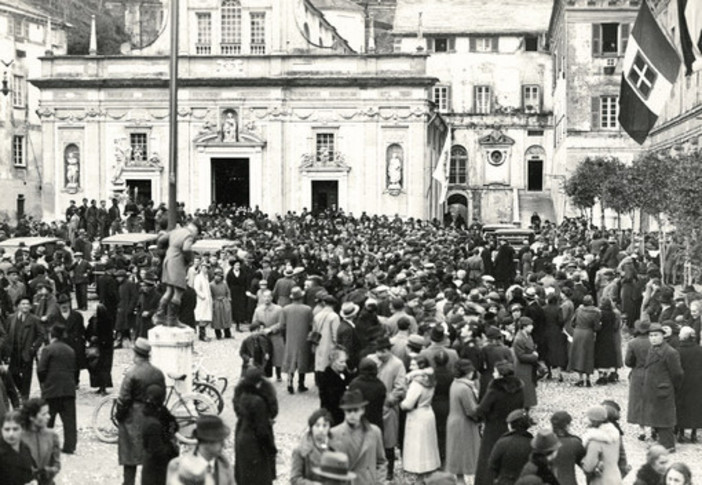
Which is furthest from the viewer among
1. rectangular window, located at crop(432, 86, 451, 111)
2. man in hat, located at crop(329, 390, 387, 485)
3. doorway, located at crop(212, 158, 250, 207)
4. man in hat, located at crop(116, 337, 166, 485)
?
rectangular window, located at crop(432, 86, 451, 111)

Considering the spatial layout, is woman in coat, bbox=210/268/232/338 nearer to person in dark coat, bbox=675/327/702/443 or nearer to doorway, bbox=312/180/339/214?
person in dark coat, bbox=675/327/702/443

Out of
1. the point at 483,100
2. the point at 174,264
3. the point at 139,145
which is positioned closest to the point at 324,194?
the point at 139,145

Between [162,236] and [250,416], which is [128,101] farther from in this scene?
[250,416]

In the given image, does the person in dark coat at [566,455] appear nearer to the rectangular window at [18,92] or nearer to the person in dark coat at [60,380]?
the person in dark coat at [60,380]

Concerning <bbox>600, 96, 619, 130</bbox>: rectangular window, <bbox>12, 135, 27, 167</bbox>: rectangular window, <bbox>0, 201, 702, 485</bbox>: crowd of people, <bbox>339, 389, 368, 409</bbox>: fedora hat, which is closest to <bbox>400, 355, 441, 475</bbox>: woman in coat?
<bbox>0, 201, 702, 485</bbox>: crowd of people

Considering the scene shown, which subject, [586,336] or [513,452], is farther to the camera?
[586,336]

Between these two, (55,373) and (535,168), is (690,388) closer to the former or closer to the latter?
(55,373)

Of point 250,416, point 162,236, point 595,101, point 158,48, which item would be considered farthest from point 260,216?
point 250,416

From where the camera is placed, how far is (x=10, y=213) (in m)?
61.3

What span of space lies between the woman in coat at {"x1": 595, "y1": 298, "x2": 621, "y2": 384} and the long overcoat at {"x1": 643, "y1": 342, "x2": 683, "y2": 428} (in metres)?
4.49

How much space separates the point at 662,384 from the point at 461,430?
3661 millimetres

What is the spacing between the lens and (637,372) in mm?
15977

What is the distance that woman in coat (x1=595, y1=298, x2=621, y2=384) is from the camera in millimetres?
20234

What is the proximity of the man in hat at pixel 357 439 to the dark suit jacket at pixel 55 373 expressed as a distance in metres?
5.45
